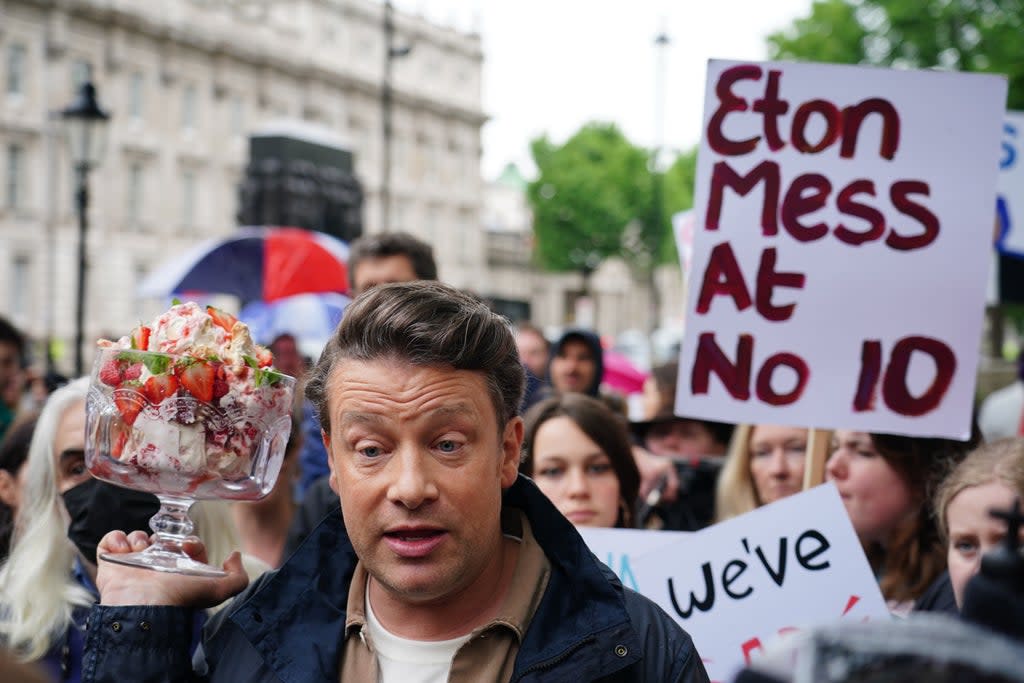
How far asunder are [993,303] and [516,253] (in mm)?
61500

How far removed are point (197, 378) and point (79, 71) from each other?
145ft

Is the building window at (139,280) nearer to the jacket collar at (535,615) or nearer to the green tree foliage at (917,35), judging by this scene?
the green tree foliage at (917,35)

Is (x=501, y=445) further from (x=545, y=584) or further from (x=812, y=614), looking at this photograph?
(x=812, y=614)

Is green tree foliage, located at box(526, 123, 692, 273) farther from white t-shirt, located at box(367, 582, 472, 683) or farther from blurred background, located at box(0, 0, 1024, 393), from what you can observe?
white t-shirt, located at box(367, 582, 472, 683)

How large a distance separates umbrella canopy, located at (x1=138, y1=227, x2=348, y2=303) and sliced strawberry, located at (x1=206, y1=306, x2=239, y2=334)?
309 inches

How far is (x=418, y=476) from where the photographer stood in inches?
75.9

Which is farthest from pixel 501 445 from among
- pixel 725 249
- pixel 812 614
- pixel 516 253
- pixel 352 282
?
pixel 516 253

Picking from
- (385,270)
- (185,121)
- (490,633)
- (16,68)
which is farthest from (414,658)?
(185,121)

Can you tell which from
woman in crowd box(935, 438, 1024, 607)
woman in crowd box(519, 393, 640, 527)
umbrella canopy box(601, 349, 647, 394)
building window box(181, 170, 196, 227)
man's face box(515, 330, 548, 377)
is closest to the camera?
woman in crowd box(935, 438, 1024, 607)

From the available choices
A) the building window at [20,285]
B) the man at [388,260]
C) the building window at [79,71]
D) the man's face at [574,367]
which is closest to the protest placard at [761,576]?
the man at [388,260]

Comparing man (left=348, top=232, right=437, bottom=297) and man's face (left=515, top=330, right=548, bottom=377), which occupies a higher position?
man (left=348, top=232, right=437, bottom=297)

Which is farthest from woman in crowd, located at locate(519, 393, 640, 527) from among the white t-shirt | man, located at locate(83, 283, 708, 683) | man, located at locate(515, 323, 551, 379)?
man, located at locate(515, 323, 551, 379)

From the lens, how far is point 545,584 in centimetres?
209

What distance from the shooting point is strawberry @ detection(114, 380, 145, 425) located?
2270 millimetres
